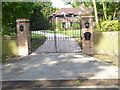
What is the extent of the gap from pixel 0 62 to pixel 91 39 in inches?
204

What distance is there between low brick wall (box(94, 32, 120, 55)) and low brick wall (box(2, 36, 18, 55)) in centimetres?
485

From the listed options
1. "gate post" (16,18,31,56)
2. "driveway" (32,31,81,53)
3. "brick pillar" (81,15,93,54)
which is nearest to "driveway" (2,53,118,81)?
"brick pillar" (81,15,93,54)

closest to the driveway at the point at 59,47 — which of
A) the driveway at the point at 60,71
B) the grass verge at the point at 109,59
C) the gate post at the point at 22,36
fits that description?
the gate post at the point at 22,36

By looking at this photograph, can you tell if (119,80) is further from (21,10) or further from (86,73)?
(21,10)

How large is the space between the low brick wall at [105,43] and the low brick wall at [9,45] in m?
4.85

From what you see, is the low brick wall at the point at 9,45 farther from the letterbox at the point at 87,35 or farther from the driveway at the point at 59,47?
the letterbox at the point at 87,35

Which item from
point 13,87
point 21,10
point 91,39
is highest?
point 21,10

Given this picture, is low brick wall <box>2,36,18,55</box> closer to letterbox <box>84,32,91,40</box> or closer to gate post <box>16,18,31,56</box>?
gate post <box>16,18,31,56</box>

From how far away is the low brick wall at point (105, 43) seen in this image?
10.4 m

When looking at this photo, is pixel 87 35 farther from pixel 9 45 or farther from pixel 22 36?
pixel 9 45

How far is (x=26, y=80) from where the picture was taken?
580 cm

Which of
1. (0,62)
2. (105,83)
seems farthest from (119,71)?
(0,62)

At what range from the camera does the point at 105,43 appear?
10531mm

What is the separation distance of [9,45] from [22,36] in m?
1.00
